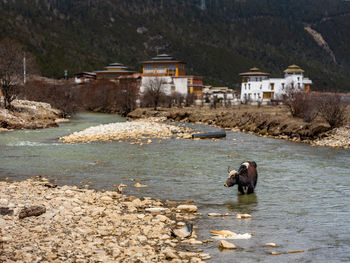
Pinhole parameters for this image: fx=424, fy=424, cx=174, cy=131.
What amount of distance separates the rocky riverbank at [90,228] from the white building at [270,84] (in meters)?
66.3

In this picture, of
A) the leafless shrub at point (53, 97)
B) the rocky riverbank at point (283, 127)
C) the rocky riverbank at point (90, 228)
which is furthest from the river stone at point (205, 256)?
the leafless shrub at point (53, 97)

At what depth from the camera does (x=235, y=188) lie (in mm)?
14422

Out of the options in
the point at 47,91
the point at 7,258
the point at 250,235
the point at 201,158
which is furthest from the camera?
the point at 47,91

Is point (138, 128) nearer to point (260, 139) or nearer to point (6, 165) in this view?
point (260, 139)

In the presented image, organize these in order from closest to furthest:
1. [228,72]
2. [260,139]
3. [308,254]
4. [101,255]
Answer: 1. [101,255]
2. [308,254]
3. [260,139]
4. [228,72]

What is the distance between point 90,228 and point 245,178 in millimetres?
5766

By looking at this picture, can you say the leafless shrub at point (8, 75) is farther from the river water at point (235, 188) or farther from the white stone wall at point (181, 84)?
the white stone wall at point (181, 84)

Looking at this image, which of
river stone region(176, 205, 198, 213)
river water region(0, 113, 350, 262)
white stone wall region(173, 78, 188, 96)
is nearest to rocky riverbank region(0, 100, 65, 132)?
river water region(0, 113, 350, 262)

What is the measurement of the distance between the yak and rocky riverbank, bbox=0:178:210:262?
7.21 feet

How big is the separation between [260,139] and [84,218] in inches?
890

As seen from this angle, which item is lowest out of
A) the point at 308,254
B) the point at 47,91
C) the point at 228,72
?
the point at 308,254

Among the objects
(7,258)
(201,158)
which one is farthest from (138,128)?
(7,258)

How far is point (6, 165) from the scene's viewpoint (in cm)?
1873

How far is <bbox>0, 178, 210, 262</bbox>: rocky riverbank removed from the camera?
794cm
